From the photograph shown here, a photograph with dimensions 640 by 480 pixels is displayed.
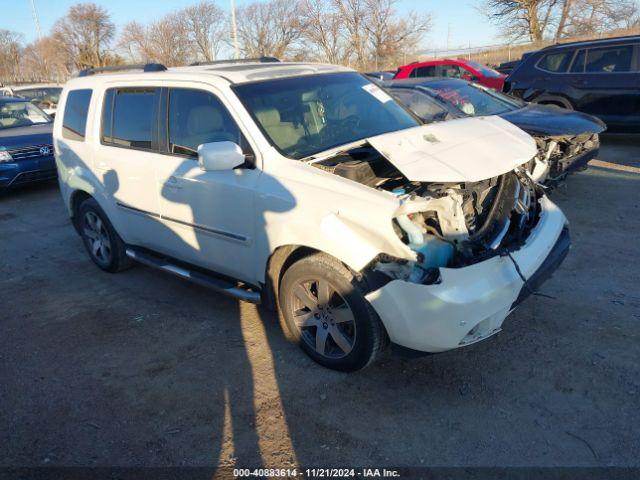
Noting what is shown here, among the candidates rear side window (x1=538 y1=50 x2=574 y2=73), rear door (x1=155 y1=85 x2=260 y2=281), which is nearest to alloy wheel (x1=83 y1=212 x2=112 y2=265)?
rear door (x1=155 y1=85 x2=260 y2=281)

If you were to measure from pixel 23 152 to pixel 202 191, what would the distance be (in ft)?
22.0

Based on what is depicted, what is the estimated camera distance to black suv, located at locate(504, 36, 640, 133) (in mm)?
8859

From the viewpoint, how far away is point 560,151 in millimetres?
6555

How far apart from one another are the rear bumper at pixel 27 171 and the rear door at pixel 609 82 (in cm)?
967

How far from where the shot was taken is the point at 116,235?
192 inches

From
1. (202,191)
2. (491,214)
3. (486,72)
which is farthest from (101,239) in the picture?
(486,72)

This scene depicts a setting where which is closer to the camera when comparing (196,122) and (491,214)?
(491,214)

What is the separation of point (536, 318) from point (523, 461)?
1.44 meters

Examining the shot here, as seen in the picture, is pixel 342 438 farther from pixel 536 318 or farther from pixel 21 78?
pixel 21 78

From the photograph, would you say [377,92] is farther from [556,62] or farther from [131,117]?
[556,62]

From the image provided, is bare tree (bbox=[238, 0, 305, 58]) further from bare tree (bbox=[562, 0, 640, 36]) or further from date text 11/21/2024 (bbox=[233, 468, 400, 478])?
date text 11/21/2024 (bbox=[233, 468, 400, 478])

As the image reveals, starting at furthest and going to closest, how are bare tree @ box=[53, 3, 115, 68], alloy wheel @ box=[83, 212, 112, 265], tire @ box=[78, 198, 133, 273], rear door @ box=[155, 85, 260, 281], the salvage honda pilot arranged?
bare tree @ box=[53, 3, 115, 68] → alloy wheel @ box=[83, 212, 112, 265] → tire @ box=[78, 198, 133, 273] → rear door @ box=[155, 85, 260, 281] → the salvage honda pilot

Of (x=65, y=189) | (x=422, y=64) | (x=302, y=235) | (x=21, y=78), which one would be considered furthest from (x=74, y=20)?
(x=302, y=235)

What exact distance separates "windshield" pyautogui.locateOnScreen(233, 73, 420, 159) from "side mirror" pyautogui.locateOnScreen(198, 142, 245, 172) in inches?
11.2
